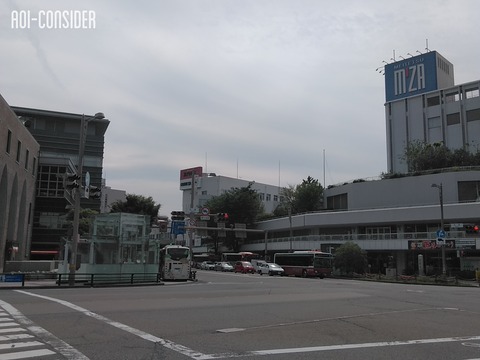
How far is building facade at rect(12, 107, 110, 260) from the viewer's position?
225ft

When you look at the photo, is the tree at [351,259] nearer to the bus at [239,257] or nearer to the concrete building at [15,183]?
the bus at [239,257]

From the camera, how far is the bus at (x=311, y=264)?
53.3 meters

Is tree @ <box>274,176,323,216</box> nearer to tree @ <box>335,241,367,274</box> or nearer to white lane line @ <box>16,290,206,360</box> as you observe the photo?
tree @ <box>335,241,367,274</box>

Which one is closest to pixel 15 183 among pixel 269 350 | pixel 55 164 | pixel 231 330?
pixel 55 164

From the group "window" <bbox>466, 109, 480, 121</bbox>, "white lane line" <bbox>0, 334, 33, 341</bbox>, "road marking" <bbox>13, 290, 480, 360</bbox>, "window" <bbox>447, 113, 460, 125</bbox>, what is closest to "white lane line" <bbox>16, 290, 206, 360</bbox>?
"road marking" <bbox>13, 290, 480, 360</bbox>

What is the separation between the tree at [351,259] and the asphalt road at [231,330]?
126 ft

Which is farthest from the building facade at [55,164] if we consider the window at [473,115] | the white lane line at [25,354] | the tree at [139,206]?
the window at [473,115]

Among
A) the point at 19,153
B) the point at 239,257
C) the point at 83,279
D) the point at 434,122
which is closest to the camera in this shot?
the point at 83,279

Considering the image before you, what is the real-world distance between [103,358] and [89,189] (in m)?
22.7

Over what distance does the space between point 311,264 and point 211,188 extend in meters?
77.1

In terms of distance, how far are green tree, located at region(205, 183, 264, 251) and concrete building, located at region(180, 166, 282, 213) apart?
2756 centimetres

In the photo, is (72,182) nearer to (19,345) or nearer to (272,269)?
(19,345)

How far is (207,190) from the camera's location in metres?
129

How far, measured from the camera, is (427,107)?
297 ft
